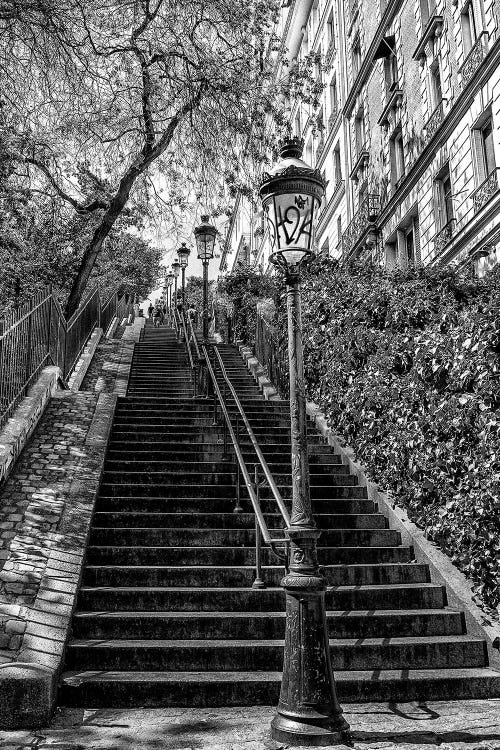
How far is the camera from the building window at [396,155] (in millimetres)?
23230

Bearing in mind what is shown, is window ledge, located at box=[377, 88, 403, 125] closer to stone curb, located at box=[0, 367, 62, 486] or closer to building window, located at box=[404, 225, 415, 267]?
building window, located at box=[404, 225, 415, 267]

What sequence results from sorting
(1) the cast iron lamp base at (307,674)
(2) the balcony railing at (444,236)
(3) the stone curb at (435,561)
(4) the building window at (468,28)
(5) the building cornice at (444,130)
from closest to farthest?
(1) the cast iron lamp base at (307,674), (3) the stone curb at (435,561), (5) the building cornice at (444,130), (4) the building window at (468,28), (2) the balcony railing at (444,236)

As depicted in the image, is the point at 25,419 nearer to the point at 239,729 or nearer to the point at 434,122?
the point at 239,729

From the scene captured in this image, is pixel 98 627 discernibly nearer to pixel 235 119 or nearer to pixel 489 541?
pixel 489 541

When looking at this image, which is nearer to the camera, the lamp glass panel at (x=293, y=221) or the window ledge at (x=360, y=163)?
the lamp glass panel at (x=293, y=221)

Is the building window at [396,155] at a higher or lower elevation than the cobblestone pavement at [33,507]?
higher

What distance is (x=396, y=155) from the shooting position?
77.5 ft

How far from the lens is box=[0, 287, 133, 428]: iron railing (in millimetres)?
9078

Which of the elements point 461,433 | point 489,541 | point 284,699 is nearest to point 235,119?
point 461,433

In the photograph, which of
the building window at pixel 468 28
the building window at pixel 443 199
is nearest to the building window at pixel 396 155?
the building window at pixel 443 199

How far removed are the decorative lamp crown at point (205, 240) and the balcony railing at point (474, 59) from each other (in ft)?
25.1

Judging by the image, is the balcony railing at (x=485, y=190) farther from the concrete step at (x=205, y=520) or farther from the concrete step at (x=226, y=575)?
the concrete step at (x=226, y=575)

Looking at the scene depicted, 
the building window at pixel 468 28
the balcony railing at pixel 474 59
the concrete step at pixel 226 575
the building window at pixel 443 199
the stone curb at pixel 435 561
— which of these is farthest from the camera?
the building window at pixel 443 199

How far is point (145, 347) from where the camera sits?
63.5 ft
